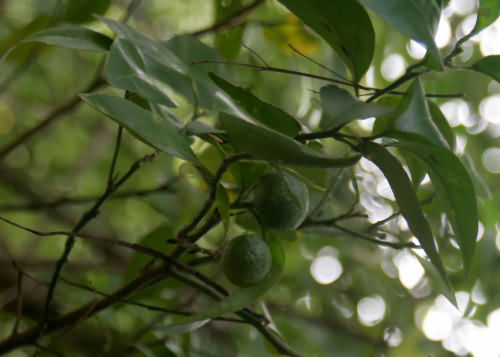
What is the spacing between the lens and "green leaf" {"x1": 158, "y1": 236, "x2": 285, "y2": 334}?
0.37 meters

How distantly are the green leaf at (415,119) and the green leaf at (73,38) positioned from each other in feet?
0.81

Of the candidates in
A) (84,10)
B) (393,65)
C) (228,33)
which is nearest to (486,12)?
(228,33)

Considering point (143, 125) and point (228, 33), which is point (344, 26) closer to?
point (143, 125)

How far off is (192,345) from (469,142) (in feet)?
3.23

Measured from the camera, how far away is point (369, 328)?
132 centimetres

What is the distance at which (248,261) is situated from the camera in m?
0.41

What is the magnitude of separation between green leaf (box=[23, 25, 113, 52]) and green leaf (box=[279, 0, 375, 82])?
0.16 meters

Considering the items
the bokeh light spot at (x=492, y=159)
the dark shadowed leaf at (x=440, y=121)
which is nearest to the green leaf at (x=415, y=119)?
the dark shadowed leaf at (x=440, y=121)

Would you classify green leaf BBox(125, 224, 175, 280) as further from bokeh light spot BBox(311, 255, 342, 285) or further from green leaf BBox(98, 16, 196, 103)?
bokeh light spot BBox(311, 255, 342, 285)

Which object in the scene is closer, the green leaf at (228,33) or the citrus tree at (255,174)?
the citrus tree at (255,174)

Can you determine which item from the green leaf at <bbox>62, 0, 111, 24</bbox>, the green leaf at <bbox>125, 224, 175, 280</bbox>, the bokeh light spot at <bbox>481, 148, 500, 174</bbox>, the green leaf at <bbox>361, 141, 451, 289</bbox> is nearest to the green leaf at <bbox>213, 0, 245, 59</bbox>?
the green leaf at <bbox>62, 0, 111, 24</bbox>

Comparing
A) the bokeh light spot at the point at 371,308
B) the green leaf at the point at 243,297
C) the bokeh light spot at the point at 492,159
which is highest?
the green leaf at the point at 243,297

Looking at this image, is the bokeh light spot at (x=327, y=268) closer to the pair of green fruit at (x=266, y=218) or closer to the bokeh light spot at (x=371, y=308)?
the bokeh light spot at (x=371, y=308)

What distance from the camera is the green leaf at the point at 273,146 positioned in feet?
0.94
